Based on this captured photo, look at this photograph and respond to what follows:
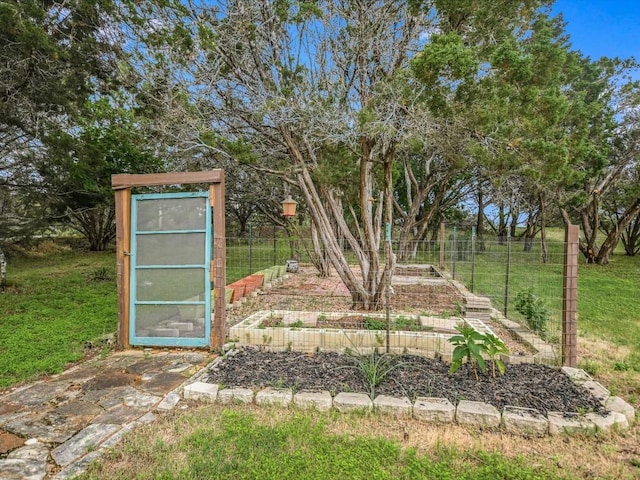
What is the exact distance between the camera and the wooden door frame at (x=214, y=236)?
3758mm

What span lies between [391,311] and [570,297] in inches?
90.0

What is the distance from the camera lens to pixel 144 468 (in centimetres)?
199

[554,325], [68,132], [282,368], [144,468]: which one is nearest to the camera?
[144,468]

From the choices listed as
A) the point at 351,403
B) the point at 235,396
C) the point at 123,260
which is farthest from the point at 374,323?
the point at 123,260

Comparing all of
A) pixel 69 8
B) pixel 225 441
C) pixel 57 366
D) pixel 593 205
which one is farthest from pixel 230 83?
pixel 593 205

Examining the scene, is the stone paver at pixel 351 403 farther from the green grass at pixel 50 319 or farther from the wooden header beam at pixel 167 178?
the green grass at pixel 50 319

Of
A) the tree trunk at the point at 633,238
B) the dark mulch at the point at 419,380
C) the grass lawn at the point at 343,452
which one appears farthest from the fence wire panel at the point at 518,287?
the tree trunk at the point at 633,238

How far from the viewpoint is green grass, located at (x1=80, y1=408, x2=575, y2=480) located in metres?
1.93

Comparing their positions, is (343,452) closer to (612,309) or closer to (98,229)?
(612,309)

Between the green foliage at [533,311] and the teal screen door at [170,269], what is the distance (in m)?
3.67

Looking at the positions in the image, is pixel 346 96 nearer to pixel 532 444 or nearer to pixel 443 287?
pixel 443 287

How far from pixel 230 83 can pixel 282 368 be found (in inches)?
167

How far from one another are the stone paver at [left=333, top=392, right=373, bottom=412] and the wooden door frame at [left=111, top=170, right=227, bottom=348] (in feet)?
5.34

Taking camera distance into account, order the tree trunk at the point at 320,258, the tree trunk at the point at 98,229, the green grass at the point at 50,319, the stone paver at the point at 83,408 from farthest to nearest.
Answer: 1. the tree trunk at the point at 98,229
2. the tree trunk at the point at 320,258
3. the green grass at the point at 50,319
4. the stone paver at the point at 83,408
